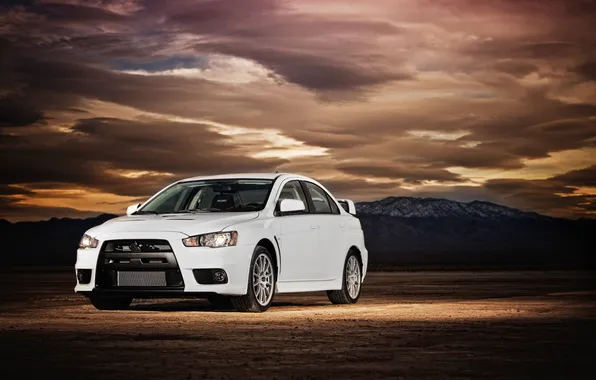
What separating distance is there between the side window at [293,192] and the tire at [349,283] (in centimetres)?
139

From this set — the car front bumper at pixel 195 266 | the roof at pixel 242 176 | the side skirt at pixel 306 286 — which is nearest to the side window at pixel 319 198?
the roof at pixel 242 176

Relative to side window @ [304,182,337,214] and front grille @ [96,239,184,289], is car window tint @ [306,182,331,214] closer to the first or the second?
side window @ [304,182,337,214]

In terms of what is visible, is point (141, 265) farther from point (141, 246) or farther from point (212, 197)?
point (212, 197)

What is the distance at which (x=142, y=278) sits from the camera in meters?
16.6

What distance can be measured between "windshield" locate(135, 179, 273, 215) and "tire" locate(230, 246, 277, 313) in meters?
0.77

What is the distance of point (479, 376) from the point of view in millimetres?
9852

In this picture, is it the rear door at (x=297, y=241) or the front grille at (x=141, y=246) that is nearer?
the front grille at (x=141, y=246)

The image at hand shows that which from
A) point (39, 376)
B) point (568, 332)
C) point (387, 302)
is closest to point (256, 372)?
point (39, 376)

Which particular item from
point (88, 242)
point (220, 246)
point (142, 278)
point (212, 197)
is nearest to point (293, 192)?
point (212, 197)

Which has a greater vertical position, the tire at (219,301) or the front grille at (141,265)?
the front grille at (141,265)

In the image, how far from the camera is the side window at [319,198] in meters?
19.2

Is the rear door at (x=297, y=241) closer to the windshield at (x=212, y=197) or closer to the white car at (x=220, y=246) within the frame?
the white car at (x=220, y=246)

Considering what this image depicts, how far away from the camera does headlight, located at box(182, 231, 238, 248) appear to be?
648 inches

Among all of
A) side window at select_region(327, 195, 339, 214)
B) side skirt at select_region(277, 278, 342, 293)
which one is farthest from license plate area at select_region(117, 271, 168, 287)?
side window at select_region(327, 195, 339, 214)
